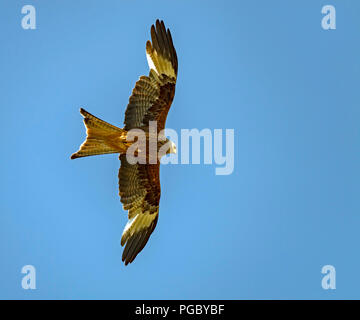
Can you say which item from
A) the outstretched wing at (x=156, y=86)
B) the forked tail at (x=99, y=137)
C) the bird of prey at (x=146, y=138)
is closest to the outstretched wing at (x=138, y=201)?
the bird of prey at (x=146, y=138)

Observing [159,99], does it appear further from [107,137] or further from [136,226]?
[136,226]

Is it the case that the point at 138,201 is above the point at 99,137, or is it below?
below

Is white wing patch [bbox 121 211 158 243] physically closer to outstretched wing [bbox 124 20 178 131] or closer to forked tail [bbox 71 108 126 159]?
forked tail [bbox 71 108 126 159]

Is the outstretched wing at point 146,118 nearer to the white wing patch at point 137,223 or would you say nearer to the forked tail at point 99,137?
the white wing patch at point 137,223

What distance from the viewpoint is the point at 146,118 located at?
10.6 m

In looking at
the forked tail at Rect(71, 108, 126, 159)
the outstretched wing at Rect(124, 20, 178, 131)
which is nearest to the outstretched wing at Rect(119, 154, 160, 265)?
the forked tail at Rect(71, 108, 126, 159)

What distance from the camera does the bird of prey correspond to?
1027 cm

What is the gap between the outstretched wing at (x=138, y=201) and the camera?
11195 millimetres

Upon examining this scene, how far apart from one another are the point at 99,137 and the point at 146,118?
2.94 ft

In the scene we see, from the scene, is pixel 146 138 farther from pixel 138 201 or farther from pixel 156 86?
pixel 138 201

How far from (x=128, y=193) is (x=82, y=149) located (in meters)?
1.64

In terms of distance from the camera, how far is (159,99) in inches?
416

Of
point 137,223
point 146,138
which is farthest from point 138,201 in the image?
point 146,138
